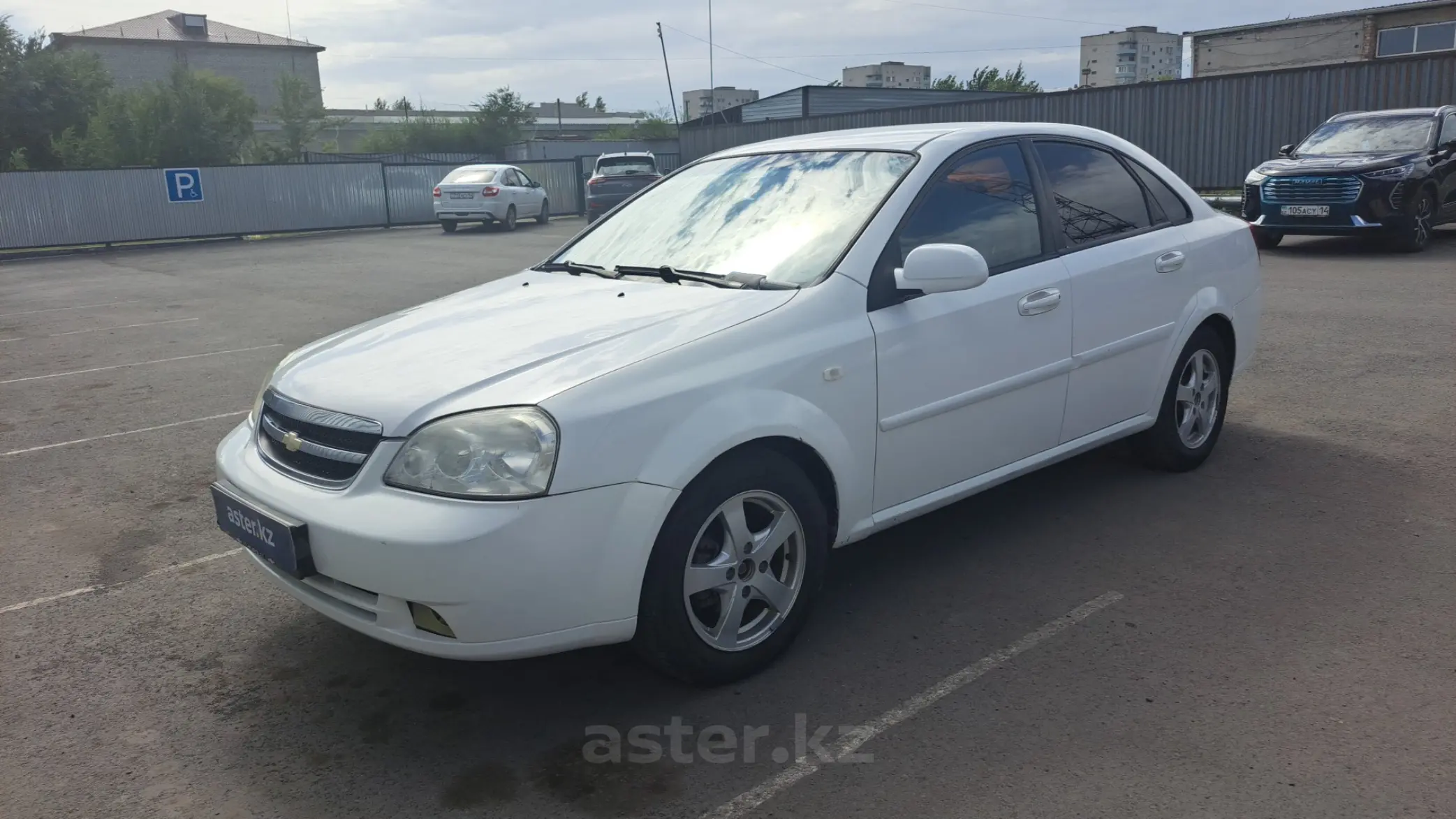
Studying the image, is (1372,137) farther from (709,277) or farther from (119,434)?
(119,434)

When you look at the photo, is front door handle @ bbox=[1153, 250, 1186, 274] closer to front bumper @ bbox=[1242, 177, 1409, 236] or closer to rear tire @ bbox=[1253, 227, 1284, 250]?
front bumper @ bbox=[1242, 177, 1409, 236]

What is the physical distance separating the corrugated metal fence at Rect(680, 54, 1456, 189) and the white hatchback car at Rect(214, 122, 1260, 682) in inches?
554

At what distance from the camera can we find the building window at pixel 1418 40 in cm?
4072

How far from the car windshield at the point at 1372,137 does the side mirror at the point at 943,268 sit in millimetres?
12598

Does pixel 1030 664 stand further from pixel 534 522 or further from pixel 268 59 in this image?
pixel 268 59

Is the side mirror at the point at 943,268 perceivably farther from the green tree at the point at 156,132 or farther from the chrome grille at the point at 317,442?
the green tree at the point at 156,132

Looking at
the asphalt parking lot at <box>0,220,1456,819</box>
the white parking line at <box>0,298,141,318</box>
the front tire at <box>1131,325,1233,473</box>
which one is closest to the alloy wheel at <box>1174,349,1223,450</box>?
the front tire at <box>1131,325,1233,473</box>

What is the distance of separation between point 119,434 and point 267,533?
4363mm

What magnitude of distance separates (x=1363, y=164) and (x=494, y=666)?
13.2m

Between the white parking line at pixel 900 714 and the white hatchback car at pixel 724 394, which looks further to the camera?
the white hatchback car at pixel 724 394

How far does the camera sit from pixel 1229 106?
21.6 meters

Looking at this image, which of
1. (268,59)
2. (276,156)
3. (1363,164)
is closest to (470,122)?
(276,156)

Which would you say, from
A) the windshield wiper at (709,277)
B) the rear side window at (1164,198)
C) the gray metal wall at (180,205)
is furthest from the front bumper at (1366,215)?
the gray metal wall at (180,205)

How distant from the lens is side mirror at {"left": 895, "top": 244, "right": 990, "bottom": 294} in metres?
3.53
